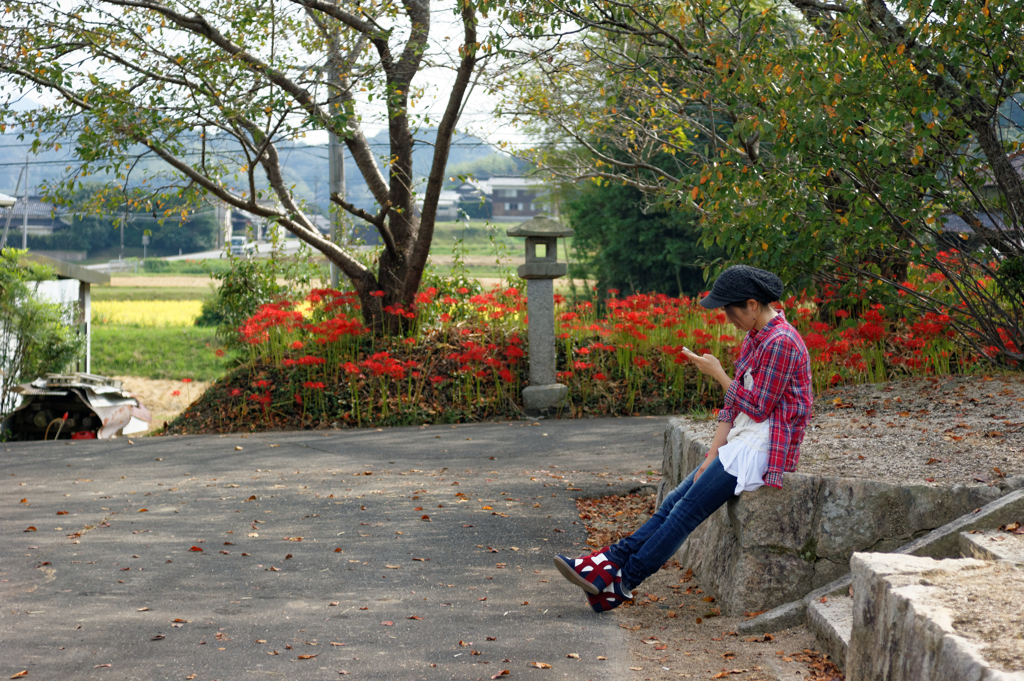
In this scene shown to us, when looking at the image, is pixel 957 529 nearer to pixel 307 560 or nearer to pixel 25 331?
pixel 307 560

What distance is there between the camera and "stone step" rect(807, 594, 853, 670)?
3.13m

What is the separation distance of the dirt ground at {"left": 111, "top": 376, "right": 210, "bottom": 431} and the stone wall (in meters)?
13.6

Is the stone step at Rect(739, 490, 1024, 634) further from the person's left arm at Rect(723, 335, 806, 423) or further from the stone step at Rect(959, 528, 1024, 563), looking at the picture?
the person's left arm at Rect(723, 335, 806, 423)

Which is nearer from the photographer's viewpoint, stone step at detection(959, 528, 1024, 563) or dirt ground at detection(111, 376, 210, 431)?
stone step at detection(959, 528, 1024, 563)

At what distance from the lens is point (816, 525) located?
3.67m

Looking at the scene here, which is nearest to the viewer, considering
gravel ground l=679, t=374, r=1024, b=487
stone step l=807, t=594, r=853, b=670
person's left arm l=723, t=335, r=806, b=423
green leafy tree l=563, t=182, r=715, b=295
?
stone step l=807, t=594, r=853, b=670

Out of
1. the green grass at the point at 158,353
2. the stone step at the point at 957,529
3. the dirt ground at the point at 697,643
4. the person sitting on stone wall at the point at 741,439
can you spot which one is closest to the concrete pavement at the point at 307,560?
the dirt ground at the point at 697,643

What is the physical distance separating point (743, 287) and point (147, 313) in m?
31.0

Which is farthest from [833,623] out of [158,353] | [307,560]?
[158,353]

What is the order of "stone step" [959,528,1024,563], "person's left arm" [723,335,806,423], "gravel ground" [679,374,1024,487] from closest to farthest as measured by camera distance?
"stone step" [959,528,1024,563]
"person's left arm" [723,335,806,423]
"gravel ground" [679,374,1024,487]

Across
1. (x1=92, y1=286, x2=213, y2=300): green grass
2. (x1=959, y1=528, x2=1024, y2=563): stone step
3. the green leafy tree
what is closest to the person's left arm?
(x1=959, y1=528, x2=1024, y2=563): stone step

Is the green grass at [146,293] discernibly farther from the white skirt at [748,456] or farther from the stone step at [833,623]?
the stone step at [833,623]

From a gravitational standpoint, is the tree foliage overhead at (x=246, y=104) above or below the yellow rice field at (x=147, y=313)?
above

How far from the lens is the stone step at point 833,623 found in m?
3.13
